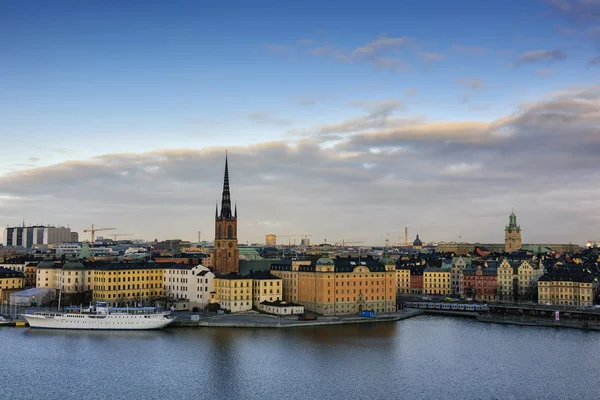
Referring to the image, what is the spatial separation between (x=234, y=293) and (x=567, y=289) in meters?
45.2

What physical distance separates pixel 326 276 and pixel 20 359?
39014 mm

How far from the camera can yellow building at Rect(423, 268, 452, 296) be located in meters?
118

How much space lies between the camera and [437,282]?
119 metres

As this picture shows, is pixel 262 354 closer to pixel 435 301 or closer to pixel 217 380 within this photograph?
pixel 217 380

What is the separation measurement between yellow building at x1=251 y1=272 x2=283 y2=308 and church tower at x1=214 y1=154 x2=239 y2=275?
1017cm

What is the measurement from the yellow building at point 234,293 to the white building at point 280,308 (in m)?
2.15

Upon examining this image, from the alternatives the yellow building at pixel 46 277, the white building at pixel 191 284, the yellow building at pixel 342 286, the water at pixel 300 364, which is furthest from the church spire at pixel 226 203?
the water at pixel 300 364

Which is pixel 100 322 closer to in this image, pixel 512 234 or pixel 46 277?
pixel 46 277

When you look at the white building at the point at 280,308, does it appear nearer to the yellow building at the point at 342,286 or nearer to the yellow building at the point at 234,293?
the yellow building at the point at 234,293

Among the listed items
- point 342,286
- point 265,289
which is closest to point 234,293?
point 265,289

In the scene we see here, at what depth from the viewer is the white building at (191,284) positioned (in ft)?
299

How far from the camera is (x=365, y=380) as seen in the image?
174ft

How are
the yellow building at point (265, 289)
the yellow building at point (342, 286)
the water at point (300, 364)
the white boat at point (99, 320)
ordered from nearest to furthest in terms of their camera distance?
1. the water at point (300, 364)
2. the white boat at point (99, 320)
3. the yellow building at point (342, 286)
4. the yellow building at point (265, 289)

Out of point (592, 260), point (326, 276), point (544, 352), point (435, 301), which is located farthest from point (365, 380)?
point (592, 260)
